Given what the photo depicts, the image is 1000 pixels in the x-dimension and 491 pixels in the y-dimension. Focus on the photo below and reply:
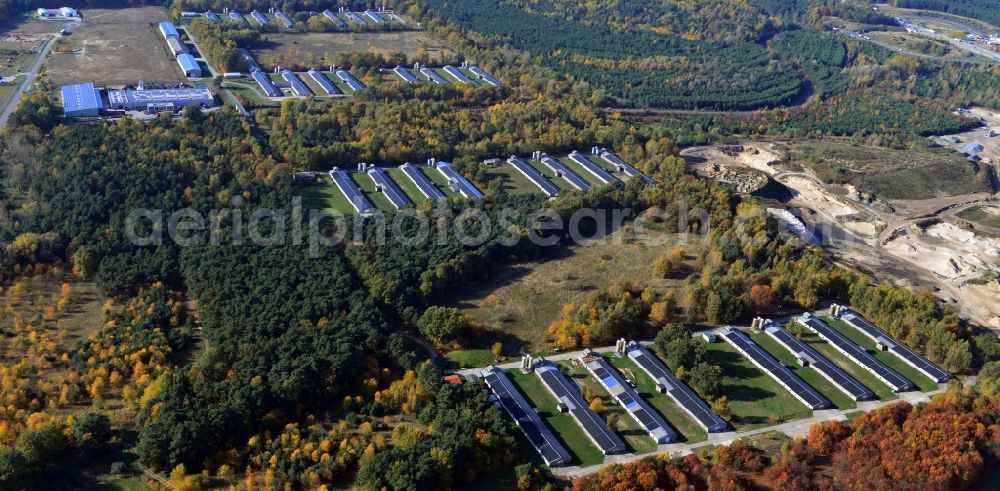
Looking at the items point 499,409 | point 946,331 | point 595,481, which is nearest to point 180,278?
point 499,409

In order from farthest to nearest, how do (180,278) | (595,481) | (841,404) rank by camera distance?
1. (180,278)
2. (841,404)
3. (595,481)

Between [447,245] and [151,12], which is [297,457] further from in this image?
[151,12]

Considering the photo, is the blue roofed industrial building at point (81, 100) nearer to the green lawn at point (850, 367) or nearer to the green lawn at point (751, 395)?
the green lawn at point (751, 395)

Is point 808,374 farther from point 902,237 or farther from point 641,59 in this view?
point 641,59

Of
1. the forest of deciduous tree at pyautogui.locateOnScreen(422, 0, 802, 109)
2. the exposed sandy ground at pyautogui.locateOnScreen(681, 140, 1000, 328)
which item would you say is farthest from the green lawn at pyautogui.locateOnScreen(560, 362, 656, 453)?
the forest of deciduous tree at pyautogui.locateOnScreen(422, 0, 802, 109)

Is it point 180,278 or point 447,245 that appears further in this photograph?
point 447,245

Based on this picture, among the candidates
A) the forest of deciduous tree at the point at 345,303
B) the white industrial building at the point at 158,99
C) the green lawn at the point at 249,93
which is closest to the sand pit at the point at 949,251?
the forest of deciduous tree at the point at 345,303

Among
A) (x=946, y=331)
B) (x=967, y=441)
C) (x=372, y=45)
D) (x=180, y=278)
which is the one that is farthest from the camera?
(x=372, y=45)
